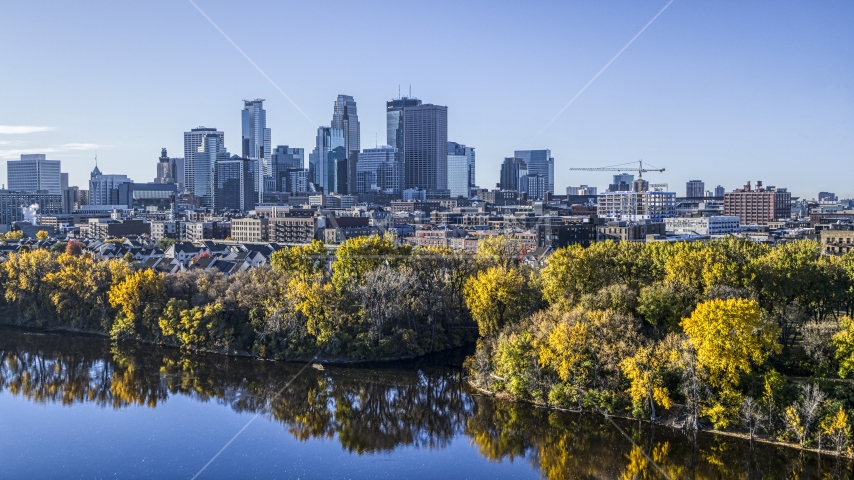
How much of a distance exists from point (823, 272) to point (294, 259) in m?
15.2

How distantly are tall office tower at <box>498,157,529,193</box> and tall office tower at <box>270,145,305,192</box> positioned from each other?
29.8 metres

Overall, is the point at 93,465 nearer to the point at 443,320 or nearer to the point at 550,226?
the point at 443,320

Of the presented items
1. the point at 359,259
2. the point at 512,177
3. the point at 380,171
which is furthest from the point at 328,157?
the point at 359,259

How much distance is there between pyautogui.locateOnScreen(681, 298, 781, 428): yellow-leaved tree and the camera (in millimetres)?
14934

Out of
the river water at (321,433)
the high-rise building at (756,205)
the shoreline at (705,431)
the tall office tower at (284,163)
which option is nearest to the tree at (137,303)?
the river water at (321,433)

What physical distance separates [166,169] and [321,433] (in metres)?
117

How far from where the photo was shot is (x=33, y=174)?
97.9 m

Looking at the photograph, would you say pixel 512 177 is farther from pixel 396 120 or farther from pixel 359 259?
pixel 359 259

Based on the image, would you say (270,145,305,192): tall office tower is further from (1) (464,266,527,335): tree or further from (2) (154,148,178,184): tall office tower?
(1) (464,266,527,335): tree

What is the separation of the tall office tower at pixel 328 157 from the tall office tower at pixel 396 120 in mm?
7677

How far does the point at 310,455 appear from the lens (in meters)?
14.7

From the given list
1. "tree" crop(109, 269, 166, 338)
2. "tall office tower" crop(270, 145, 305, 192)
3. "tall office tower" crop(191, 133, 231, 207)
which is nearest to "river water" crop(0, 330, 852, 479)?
"tree" crop(109, 269, 166, 338)

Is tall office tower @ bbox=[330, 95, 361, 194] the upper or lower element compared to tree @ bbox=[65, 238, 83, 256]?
upper

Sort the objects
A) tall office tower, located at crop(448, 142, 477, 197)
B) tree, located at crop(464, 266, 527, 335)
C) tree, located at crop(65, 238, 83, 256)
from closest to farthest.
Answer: tree, located at crop(464, 266, 527, 335) < tree, located at crop(65, 238, 83, 256) < tall office tower, located at crop(448, 142, 477, 197)
